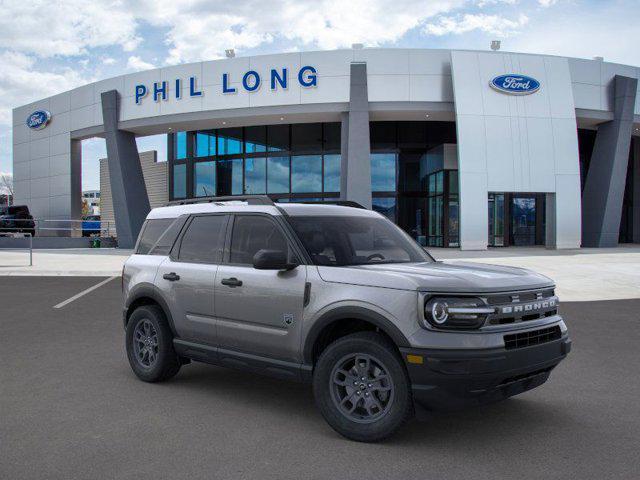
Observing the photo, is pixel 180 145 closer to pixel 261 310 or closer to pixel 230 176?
pixel 230 176

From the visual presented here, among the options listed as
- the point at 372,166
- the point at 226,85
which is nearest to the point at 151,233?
the point at 226,85

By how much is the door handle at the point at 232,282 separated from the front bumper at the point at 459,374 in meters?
1.74

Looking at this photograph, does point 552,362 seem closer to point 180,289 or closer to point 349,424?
point 349,424

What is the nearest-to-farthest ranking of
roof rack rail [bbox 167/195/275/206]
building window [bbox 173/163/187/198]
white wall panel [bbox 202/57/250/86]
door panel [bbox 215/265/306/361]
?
door panel [bbox 215/265/306/361]
roof rack rail [bbox 167/195/275/206]
white wall panel [bbox 202/57/250/86]
building window [bbox 173/163/187/198]

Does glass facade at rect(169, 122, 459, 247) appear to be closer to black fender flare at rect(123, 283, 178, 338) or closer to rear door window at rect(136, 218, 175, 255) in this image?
rear door window at rect(136, 218, 175, 255)

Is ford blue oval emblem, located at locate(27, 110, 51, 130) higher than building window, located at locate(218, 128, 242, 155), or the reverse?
ford blue oval emblem, located at locate(27, 110, 51, 130)

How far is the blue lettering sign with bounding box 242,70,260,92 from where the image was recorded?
90.3 ft

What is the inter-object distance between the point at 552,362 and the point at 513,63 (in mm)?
26376

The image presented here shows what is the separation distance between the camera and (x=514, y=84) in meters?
27.5

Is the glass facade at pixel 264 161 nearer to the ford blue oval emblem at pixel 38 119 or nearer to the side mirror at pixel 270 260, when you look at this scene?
the ford blue oval emblem at pixel 38 119

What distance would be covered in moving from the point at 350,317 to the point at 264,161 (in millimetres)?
31168

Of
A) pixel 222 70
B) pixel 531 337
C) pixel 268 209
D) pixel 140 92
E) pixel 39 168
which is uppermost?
pixel 222 70

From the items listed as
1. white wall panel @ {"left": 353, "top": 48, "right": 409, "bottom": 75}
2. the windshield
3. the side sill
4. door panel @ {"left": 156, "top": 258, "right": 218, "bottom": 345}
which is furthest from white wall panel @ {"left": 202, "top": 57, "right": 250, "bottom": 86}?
the side sill

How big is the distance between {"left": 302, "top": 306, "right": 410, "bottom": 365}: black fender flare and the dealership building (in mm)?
22401
